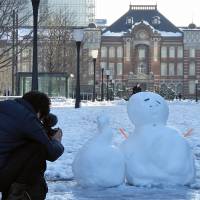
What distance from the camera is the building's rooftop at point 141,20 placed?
88.6 meters

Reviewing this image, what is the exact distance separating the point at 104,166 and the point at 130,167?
Result: 12.6 inches

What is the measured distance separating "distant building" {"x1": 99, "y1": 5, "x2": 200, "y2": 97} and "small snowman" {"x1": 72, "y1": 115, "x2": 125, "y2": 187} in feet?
263

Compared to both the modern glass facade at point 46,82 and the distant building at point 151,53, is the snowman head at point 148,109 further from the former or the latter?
the distant building at point 151,53

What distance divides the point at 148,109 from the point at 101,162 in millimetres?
761

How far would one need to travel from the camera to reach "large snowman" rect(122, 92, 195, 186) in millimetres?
6215

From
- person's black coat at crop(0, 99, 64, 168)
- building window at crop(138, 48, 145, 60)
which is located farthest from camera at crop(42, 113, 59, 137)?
building window at crop(138, 48, 145, 60)

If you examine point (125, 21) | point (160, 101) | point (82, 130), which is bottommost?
point (82, 130)

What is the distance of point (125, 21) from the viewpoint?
89250 millimetres

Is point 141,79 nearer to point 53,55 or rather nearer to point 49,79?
point 53,55

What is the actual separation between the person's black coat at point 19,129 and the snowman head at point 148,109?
2.85m

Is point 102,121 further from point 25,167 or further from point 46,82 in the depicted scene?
point 46,82

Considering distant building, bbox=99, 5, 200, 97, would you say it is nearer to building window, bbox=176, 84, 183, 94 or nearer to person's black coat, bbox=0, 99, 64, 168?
building window, bbox=176, 84, 183, 94

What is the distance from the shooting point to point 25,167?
3562 mm

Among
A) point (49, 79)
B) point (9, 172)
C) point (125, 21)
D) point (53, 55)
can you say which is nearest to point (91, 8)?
point (125, 21)
